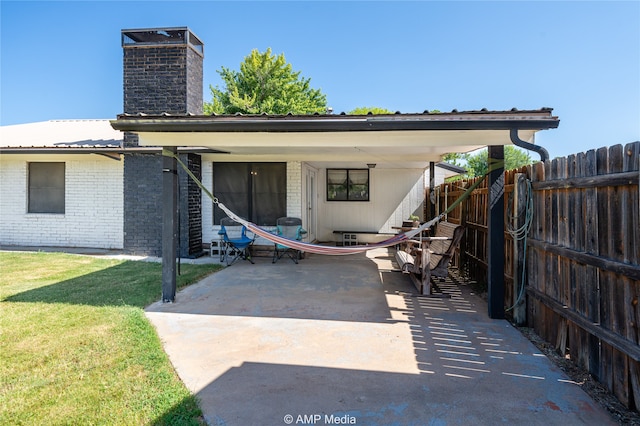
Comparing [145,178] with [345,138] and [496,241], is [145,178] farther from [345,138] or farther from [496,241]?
[496,241]

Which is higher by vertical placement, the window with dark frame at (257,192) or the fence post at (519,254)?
the window with dark frame at (257,192)

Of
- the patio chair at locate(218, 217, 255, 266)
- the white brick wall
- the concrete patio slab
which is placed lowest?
the concrete patio slab

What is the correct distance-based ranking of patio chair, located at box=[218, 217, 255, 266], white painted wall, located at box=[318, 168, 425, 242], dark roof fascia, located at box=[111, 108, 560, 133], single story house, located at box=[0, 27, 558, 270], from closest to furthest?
1. dark roof fascia, located at box=[111, 108, 560, 133]
2. patio chair, located at box=[218, 217, 255, 266]
3. single story house, located at box=[0, 27, 558, 270]
4. white painted wall, located at box=[318, 168, 425, 242]

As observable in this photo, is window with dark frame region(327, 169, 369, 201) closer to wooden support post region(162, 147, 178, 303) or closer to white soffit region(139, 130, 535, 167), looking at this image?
white soffit region(139, 130, 535, 167)

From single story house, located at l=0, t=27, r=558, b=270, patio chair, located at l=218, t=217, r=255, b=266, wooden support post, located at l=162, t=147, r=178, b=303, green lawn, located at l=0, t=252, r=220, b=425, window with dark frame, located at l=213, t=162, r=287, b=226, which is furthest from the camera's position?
window with dark frame, located at l=213, t=162, r=287, b=226

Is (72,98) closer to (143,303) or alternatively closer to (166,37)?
(166,37)

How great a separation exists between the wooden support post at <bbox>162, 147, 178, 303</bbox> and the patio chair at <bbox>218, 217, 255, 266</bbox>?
8.49 ft

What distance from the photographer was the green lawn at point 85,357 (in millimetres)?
2307

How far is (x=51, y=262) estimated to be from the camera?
7.26 m

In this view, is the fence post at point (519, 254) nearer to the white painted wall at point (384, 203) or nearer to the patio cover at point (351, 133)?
the patio cover at point (351, 133)

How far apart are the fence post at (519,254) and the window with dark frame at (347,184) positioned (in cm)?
688

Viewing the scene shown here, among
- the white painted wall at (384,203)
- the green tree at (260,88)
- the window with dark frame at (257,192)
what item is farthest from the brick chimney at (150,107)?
the green tree at (260,88)

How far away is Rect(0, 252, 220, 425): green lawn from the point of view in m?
2.31

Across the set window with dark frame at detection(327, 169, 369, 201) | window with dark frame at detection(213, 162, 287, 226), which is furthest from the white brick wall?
window with dark frame at detection(327, 169, 369, 201)
